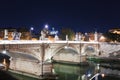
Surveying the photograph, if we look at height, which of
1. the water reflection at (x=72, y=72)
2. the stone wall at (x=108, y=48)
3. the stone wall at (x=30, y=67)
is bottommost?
the water reflection at (x=72, y=72)

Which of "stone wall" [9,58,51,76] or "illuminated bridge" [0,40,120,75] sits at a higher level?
"illuminated bridge" [0,40,120,75]

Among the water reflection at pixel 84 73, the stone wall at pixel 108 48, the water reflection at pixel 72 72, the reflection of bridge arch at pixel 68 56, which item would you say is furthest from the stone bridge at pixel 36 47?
the stone wall at pixel 108 48

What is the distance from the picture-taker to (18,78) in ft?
133

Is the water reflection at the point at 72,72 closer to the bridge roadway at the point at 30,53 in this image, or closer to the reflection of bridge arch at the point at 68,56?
the reflection of bridge arch at the point at 68,56

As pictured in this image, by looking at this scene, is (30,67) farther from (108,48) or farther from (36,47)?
(108,48)

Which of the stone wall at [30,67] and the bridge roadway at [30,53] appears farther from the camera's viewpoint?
the stone wall at [30,67]

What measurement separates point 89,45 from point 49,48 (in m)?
22.6

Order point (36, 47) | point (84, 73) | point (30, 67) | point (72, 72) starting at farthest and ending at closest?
point (72, 72) → point (84, 73) → point (30, 67) → point (36, 47)

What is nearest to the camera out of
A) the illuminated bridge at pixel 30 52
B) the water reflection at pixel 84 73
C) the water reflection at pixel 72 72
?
the illuminated bridge at pixel 30 52

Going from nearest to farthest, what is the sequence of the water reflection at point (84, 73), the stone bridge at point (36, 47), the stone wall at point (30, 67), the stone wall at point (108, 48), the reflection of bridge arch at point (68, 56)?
the stone bridge at point (36, 47)
the water reflection at point (84, 73)
the stone wall at point (30, 67)
the reflection of bridge arch at point (68, 56)
the stone wall at point (108, 48)

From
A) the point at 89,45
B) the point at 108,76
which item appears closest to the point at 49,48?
the point at 108,76

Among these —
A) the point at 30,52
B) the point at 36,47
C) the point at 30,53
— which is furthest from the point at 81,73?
the point at 30,52

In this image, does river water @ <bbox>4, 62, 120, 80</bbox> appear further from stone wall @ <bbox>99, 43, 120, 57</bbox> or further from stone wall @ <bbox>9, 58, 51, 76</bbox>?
stone wall @ <bbox>99, 43, 120, 57</bbox>

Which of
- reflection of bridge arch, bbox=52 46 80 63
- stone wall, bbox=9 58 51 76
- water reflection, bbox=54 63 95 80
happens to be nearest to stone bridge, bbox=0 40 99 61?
stone wall, bbox=9 58 51 76
